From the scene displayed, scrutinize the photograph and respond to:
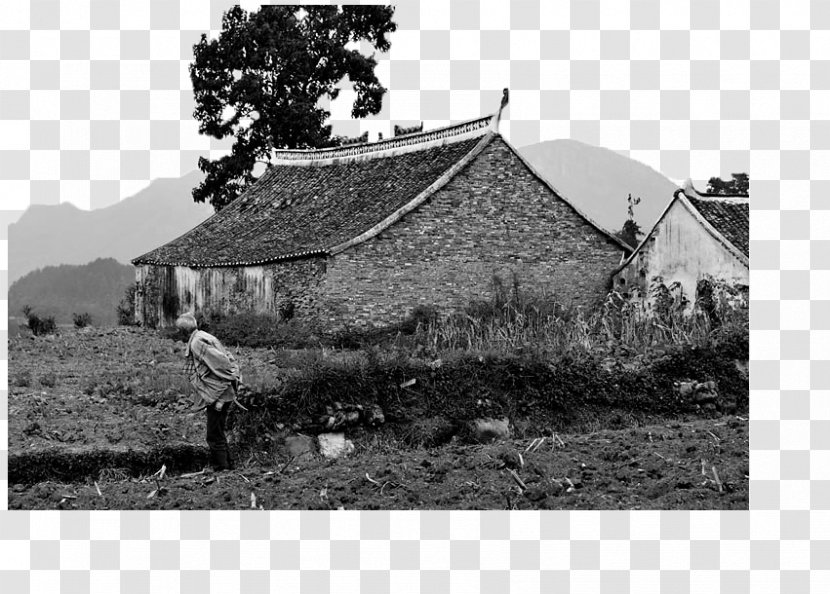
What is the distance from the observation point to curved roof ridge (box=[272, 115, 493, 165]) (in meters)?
25.5

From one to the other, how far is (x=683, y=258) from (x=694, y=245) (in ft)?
1.28

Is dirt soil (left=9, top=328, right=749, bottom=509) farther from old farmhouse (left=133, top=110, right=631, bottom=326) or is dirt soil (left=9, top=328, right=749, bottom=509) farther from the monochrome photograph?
old farmhouse (left=133, top=110, right=631, bottom=326)

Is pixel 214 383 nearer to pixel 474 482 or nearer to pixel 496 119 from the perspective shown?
pixel 474 482

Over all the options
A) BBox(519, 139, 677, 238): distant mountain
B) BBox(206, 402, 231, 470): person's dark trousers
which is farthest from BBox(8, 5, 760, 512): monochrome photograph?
BBox(519, 139, 677, 238): distant mountain

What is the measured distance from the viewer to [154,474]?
40.7 feet

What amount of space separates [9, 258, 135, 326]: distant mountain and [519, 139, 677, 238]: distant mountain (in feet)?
93.4

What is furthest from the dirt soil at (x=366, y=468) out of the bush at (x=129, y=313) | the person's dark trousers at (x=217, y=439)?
the bush at (x=129, y=313)

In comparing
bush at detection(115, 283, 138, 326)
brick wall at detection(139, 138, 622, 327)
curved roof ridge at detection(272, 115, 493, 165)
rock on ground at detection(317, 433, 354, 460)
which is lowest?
rock on ground at detection(317, 433, 354, 460)

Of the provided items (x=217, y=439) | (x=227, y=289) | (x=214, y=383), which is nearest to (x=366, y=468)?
(x=217, y=439)

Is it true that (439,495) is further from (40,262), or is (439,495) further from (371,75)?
(40,262)

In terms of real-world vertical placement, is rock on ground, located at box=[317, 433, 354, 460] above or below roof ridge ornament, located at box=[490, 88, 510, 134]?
below

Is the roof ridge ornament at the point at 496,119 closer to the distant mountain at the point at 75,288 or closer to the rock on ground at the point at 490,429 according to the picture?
the rock on ground at the point at 490,429

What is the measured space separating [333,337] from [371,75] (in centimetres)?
1465

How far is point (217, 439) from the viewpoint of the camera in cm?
1239
